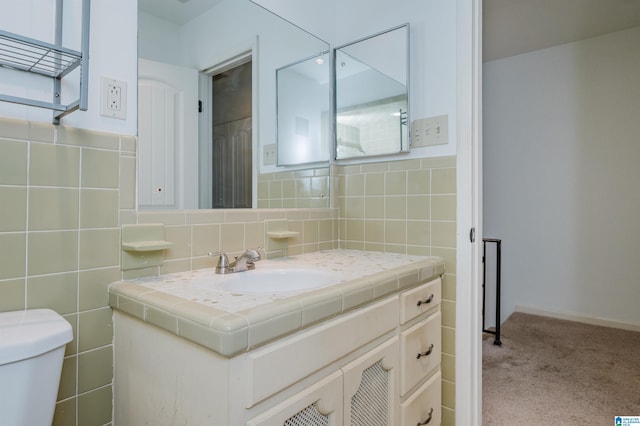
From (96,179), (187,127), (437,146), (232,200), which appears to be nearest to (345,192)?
(437,146)

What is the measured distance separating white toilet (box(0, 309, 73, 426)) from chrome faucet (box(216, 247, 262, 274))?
A: 0.47 m

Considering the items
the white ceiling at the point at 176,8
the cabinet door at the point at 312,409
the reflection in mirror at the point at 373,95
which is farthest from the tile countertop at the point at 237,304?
the white ceiling at the point at 176,8

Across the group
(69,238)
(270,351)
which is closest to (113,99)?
(69,238)

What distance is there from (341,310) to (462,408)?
899 millimetres

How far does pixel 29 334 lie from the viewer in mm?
667

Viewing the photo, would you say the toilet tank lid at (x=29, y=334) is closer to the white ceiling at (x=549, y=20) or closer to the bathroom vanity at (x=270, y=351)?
the bathroom vanity at (x=270, y=351)

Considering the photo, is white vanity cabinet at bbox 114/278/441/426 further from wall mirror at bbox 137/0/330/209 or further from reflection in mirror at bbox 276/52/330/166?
reflection in mirror at bbox 276/52/330/166

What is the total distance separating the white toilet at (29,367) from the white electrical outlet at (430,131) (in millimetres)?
1381

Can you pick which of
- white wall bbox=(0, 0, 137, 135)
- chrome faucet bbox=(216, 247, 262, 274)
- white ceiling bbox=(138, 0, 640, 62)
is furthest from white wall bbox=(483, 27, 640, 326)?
white wall bbox=(0, 0, 137, 135)

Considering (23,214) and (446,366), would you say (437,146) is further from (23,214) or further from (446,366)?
(23,214)

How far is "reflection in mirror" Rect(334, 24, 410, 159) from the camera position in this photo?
1581 mm

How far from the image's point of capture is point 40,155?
841 millimetres

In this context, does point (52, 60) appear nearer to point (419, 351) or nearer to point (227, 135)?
point (227, 135)

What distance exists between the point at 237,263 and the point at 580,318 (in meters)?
3.29
